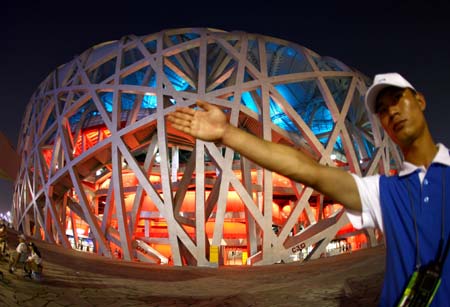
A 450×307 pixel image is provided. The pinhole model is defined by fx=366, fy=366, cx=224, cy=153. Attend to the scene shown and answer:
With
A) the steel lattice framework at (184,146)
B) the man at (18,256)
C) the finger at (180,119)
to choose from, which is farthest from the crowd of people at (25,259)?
the finger at (180,119)

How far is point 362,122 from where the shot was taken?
3030 centimetres

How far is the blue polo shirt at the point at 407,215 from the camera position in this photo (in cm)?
165

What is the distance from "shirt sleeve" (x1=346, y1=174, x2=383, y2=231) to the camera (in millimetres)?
1873

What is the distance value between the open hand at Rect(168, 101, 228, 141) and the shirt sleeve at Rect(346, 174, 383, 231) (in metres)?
0.75

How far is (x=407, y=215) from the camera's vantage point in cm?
173

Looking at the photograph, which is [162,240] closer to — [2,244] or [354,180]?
[2,244]

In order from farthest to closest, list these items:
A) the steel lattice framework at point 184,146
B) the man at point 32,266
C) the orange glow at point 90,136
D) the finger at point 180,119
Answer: the orange glow at point 90,136 → the steel lattice framework at point 184,146 → the man at point 32,266 → the finger at point 180,119

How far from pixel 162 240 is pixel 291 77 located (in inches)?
455

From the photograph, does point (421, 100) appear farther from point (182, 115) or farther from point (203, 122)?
point (182, 115)

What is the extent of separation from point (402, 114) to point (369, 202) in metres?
0.48

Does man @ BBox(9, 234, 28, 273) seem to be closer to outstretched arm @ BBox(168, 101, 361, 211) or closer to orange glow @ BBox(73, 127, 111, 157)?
outstretched arm @ BBox(168, 101, 361, 211)

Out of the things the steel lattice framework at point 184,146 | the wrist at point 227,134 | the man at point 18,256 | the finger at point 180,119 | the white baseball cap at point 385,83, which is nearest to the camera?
the white baseball cap at point 385,83

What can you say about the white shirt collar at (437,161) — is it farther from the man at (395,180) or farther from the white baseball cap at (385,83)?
the white baseball cap at (385,83)

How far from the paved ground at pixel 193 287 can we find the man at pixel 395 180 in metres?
5.24
